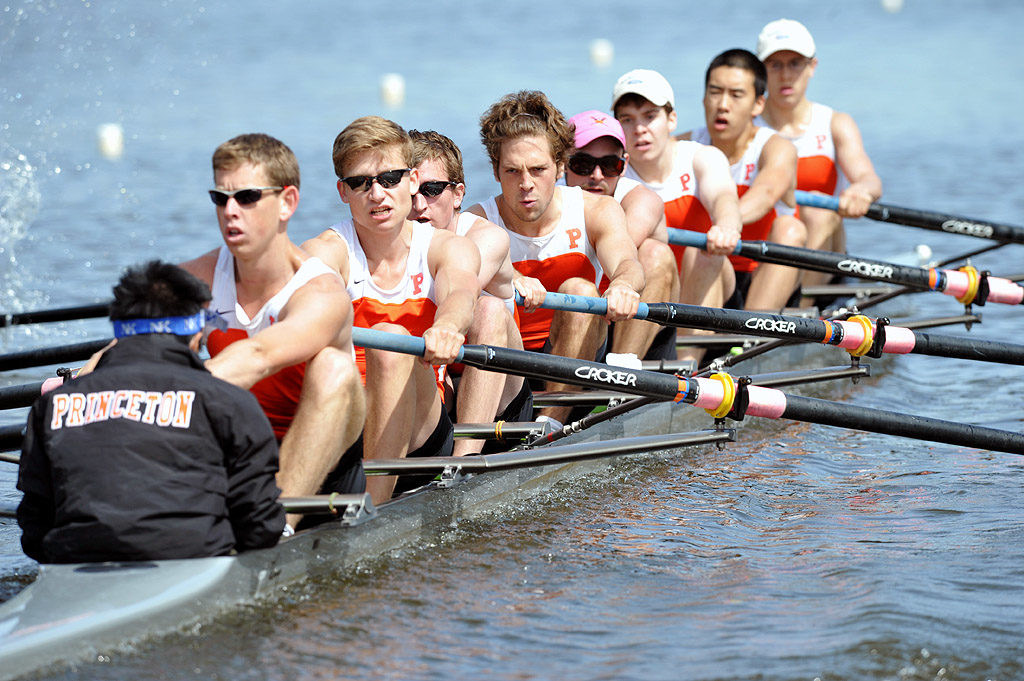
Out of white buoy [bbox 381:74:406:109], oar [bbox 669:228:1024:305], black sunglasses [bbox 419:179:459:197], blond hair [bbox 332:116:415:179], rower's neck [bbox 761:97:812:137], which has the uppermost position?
white buoy [bbox 381:74:406:109]

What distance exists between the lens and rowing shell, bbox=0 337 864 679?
315cm

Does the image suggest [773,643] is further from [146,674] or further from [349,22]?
[349,22]

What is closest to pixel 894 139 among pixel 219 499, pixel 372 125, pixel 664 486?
pixel 664 486

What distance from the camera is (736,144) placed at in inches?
311

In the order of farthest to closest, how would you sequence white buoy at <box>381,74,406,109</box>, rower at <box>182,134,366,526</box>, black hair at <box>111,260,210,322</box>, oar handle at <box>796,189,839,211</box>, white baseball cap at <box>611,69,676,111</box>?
white buoy at <box>381,74,406,109</box> → oar handle at <box>796,189,839,211</box> → white baseball cap at <box>611,69,676,111</box> → rower at <box>182,134,366,526</box> → black hair at <box>111,260,210,322</box>

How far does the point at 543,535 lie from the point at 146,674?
185 cm

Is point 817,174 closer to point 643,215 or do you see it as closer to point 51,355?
point 643,215

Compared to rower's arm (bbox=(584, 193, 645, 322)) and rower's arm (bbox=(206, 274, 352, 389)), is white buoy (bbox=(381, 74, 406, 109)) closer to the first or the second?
rower's arm (bbox=(584, 193, 645, 322))

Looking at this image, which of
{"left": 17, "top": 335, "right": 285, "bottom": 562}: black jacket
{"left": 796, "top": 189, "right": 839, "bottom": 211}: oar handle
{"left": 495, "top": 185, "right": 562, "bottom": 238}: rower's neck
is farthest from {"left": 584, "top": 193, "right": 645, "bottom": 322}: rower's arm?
{"left": 17, "top": 335, "right": 285, "bottom": 562}: black jacket

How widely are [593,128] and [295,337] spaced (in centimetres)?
279

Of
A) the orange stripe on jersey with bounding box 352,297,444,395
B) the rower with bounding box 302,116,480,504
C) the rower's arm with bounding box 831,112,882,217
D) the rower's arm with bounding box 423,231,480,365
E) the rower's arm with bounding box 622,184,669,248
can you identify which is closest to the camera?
the rower's arm with bounding box 423,231,480,365

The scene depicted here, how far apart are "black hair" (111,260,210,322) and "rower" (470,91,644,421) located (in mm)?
2257

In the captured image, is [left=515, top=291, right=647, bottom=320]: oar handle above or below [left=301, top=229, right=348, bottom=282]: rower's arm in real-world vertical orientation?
below

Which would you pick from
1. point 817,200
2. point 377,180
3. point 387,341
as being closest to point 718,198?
point 817,200
